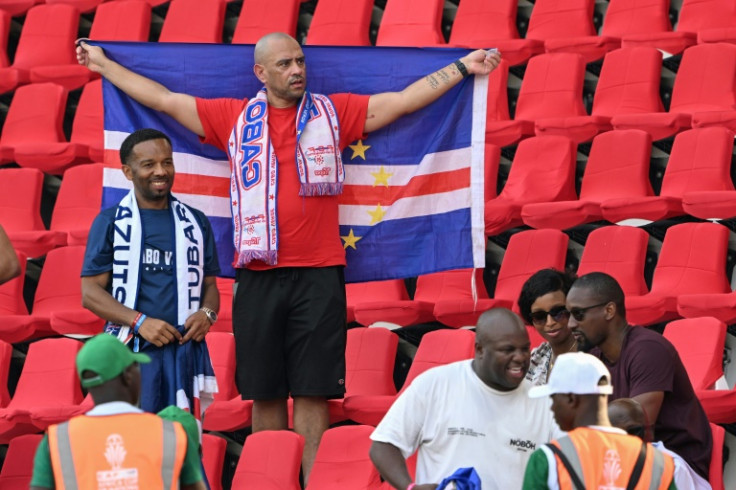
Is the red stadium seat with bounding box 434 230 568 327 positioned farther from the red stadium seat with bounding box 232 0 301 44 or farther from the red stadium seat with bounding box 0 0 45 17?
the red stadium seat with bounding box 0 0 45 17

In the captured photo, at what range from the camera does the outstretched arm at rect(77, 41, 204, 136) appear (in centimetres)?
636

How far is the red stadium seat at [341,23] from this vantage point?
951cm

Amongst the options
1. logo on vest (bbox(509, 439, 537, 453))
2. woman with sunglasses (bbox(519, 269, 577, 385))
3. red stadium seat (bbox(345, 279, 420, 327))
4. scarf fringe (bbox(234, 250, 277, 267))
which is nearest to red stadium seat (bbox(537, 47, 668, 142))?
red stadium seat (bbox(345, 279, 420, 327))

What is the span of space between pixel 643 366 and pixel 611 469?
1282 mm

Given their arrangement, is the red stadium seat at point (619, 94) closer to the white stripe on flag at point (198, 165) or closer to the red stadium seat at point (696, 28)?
the red stadium seat at point (696, 28)

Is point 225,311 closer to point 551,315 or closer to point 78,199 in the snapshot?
point 78,199

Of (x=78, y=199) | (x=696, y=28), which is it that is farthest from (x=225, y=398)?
(x=696, y=28)

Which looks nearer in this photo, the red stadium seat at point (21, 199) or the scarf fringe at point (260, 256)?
the scarf fringe at point (260, 256)

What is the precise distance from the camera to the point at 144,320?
223 inches

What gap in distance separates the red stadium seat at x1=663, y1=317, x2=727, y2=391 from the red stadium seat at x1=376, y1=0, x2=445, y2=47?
331cm

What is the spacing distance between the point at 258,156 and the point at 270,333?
701mm

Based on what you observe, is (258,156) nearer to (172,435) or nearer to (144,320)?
(144,320)

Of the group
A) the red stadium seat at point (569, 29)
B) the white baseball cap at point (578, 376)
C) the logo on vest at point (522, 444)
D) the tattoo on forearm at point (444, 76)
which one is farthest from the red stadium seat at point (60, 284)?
the white baseball cap at point (578, 376)

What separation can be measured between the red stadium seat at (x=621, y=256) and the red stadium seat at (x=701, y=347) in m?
0.68
